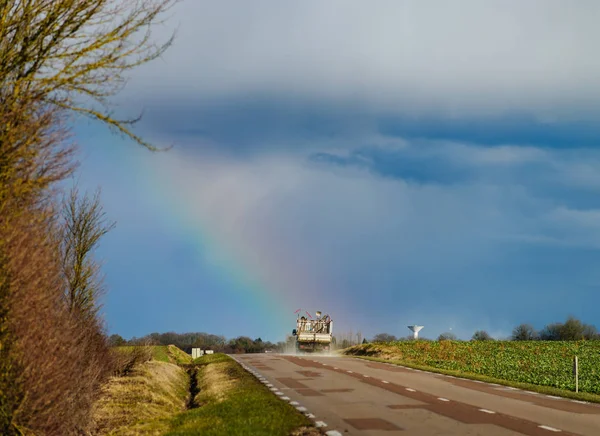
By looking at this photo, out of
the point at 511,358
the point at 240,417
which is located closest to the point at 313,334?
the point at 511,358

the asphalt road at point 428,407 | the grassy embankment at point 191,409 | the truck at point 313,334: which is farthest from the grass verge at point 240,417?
the truck at point 313,334

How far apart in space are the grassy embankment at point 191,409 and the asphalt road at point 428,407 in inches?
33.3

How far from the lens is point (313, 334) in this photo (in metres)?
58.7

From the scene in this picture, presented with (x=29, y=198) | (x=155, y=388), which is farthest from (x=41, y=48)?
(x=155, y=388)

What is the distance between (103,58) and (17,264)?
320 cm

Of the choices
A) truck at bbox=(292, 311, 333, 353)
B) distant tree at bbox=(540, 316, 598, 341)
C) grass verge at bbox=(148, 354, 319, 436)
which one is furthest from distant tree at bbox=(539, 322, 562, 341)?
grass verge at bbox=(148, 354, 319, 436)

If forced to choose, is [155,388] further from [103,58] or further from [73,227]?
[103,58]

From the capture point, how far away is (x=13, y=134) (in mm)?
9297

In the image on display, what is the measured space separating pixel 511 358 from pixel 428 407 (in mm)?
31909

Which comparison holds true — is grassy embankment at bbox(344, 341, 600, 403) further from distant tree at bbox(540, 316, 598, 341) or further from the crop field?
distant tree at bbox(540, 316, 598, 341)

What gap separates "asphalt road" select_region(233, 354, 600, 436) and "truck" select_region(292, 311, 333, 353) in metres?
31.3

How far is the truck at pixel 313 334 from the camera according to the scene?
5872 centimetres

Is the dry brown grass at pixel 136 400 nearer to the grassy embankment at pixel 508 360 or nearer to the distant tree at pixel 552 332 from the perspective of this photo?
the grassy embankment at pixel 508 360

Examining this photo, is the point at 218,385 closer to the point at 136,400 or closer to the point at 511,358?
the point at 136,400
